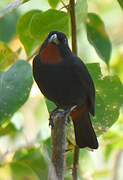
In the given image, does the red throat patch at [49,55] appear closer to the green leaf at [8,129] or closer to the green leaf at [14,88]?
the green leaf at [8,129]

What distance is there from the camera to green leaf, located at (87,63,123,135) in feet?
7.68

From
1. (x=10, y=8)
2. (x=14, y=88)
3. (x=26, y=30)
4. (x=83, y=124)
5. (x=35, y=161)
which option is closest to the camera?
(x=10, y=8)

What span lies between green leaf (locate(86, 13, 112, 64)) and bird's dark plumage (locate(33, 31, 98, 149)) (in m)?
0.27

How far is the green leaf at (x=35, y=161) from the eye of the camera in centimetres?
243

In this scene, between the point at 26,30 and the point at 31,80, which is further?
the point at 26,30

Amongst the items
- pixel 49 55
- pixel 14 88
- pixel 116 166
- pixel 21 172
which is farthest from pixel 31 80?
pixel 116 166

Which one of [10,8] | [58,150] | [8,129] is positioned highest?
[10,8]

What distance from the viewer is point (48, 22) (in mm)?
2223

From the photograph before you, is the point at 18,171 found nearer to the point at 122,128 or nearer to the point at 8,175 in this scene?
the point at 8,175

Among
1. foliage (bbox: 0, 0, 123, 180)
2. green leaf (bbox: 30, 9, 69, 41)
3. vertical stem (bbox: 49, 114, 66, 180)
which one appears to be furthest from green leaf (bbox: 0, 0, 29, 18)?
vertical stem (bbox: 49, 114, 66, 180)

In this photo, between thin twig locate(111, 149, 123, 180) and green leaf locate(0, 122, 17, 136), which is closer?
green leaf locate(0, 122, 17, 136)

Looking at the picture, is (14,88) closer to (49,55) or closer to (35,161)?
(35,161)

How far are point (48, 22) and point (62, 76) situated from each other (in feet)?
1.97

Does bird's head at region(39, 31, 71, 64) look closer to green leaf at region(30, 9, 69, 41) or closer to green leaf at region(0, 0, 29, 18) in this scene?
green leaf at region(30, 9, 69, 41)
